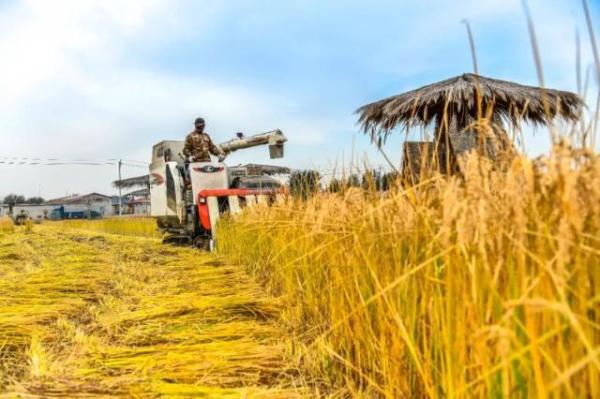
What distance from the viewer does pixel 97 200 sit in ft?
208

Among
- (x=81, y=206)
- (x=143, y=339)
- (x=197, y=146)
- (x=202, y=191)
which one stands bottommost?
(x=143, y=339)

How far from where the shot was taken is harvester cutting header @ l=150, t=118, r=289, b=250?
7.17 meters

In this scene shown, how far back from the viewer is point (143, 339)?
95.2 inches

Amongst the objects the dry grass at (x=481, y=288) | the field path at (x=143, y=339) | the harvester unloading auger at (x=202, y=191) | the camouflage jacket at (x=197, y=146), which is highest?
the camouflage jacket at (x=197, y=146)

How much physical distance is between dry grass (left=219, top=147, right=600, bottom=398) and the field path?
29cm

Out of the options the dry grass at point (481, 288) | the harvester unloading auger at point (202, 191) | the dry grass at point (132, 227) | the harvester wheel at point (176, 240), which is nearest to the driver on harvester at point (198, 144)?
the harvester unloading auger at point (202, 191)

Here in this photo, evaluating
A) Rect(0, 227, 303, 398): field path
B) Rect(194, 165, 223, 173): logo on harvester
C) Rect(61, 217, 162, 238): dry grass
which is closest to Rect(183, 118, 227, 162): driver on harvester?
Rect(194, 165, 223, 173): logo on harvester

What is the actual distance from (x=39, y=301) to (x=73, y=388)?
1.95m

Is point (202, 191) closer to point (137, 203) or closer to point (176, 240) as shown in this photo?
point (176, 240)

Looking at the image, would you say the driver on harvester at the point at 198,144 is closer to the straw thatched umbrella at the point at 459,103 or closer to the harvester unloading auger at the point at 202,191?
the harvester unloading auger at the point at 202,191

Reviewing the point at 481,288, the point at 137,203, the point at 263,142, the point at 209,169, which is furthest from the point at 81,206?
the point at 481,288

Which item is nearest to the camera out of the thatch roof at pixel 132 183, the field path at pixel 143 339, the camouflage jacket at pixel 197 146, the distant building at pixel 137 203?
the field path at pixel 143 339

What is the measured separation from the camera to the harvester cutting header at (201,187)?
7168 millimetres

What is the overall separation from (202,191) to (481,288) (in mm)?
6355
